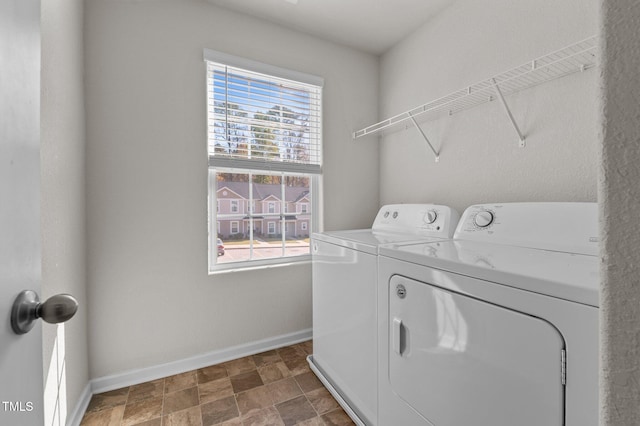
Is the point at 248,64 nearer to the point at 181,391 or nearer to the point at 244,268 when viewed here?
the point at 244,268

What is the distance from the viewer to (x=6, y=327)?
15.7 inches

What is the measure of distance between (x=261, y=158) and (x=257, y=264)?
830mm

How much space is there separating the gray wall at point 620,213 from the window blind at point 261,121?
6.35 ft

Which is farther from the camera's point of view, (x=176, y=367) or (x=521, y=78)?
(x=176, y=367)

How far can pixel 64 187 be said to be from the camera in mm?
1309

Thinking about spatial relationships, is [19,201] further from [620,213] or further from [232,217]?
[232,217]

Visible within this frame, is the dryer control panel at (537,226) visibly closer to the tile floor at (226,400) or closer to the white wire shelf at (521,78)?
the white wire shelf at (521,78)

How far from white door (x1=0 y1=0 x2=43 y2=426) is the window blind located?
1.45 meters

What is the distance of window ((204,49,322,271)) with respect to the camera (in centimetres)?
195

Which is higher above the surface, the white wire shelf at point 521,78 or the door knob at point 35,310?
the white wire shelf at point 521,78

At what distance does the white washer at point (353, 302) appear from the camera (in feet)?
4.36

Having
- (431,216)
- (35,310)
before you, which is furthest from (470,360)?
(35,310)

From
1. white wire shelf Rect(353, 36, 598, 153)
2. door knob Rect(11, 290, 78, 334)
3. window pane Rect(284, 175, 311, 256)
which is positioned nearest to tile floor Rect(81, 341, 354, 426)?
window pane Rect(284, 175, 311, 256)

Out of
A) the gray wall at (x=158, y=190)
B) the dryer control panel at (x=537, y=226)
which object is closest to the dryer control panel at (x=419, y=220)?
the dryer control panel at (x=537, y=226)
